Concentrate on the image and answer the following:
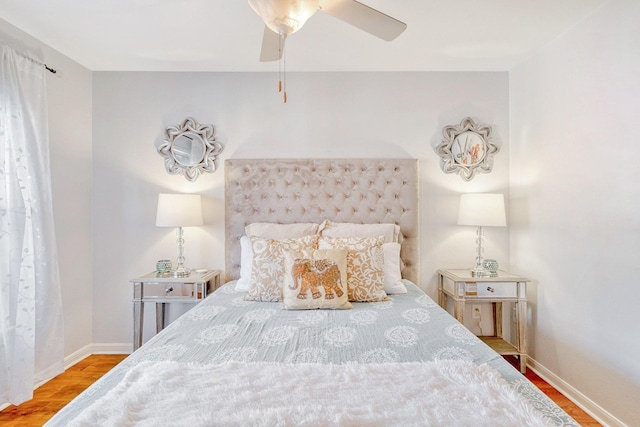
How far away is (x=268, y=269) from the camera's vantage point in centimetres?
229

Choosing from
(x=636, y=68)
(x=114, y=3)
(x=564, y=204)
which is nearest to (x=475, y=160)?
(x=564, y=204)

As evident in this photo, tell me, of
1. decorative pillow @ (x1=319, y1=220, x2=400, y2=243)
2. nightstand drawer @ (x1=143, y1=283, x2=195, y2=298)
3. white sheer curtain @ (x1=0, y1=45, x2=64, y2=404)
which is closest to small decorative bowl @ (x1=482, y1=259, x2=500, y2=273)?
decorative pillow @ (x1=319, y1=220, x2=400, y2=243)

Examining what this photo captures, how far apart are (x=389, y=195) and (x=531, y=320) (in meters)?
1.57

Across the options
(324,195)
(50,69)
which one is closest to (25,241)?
(50,69)

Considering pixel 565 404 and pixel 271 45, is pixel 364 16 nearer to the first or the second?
pixel 271 45

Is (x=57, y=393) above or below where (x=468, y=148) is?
below

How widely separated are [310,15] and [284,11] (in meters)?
0.14

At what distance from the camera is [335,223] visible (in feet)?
9.52

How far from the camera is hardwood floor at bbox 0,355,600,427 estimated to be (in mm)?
2084

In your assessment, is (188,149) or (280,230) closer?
(280,230)

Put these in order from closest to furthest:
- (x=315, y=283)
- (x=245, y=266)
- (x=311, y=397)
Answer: (x=311, y=397), (x=315, y=283), (x=245, y=266)

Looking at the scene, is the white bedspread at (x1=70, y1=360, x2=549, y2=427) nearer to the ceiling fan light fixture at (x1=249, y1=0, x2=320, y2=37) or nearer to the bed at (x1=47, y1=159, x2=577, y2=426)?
the bed at (x1=47, y1=159, x2=577, y2=426)

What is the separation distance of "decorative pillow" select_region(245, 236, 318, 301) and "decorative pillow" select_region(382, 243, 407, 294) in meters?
0.65

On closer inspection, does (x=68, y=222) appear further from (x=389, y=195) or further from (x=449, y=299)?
(x=449, y=299)
